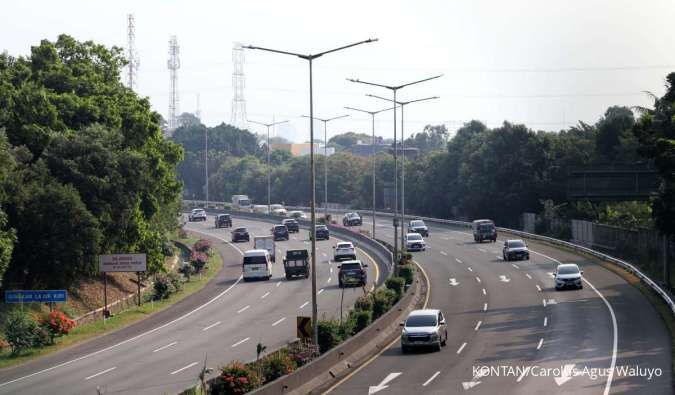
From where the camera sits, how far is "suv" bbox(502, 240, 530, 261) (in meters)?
77.8

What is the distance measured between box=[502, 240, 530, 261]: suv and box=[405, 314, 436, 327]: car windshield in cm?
3730

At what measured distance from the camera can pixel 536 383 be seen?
104ft

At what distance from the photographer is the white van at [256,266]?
77.3 metres

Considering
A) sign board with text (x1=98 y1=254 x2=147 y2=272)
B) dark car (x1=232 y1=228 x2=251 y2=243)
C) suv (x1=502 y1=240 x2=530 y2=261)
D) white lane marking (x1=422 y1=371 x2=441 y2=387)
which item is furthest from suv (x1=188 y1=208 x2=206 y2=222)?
white lane marking (x1=422 y1=371 x2=441 y2=387)

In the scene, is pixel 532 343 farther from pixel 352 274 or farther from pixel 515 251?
pixel 515 251

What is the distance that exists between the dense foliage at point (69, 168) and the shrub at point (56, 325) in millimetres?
3595

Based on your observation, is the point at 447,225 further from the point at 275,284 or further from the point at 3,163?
the point at 3,163

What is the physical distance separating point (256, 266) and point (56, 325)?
29.0 meters

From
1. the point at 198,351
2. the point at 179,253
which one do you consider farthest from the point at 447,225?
the point at 198,351

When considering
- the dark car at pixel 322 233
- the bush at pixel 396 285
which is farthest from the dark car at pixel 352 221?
the bush at pixel 396 285

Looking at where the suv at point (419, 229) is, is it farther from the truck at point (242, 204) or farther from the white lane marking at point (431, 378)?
the white lane marking at point (431, 378)

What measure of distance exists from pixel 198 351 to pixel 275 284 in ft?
101

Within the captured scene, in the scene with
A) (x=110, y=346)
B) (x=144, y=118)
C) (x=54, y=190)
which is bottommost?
(x=110, y=346)

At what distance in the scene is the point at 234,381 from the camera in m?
27.3
